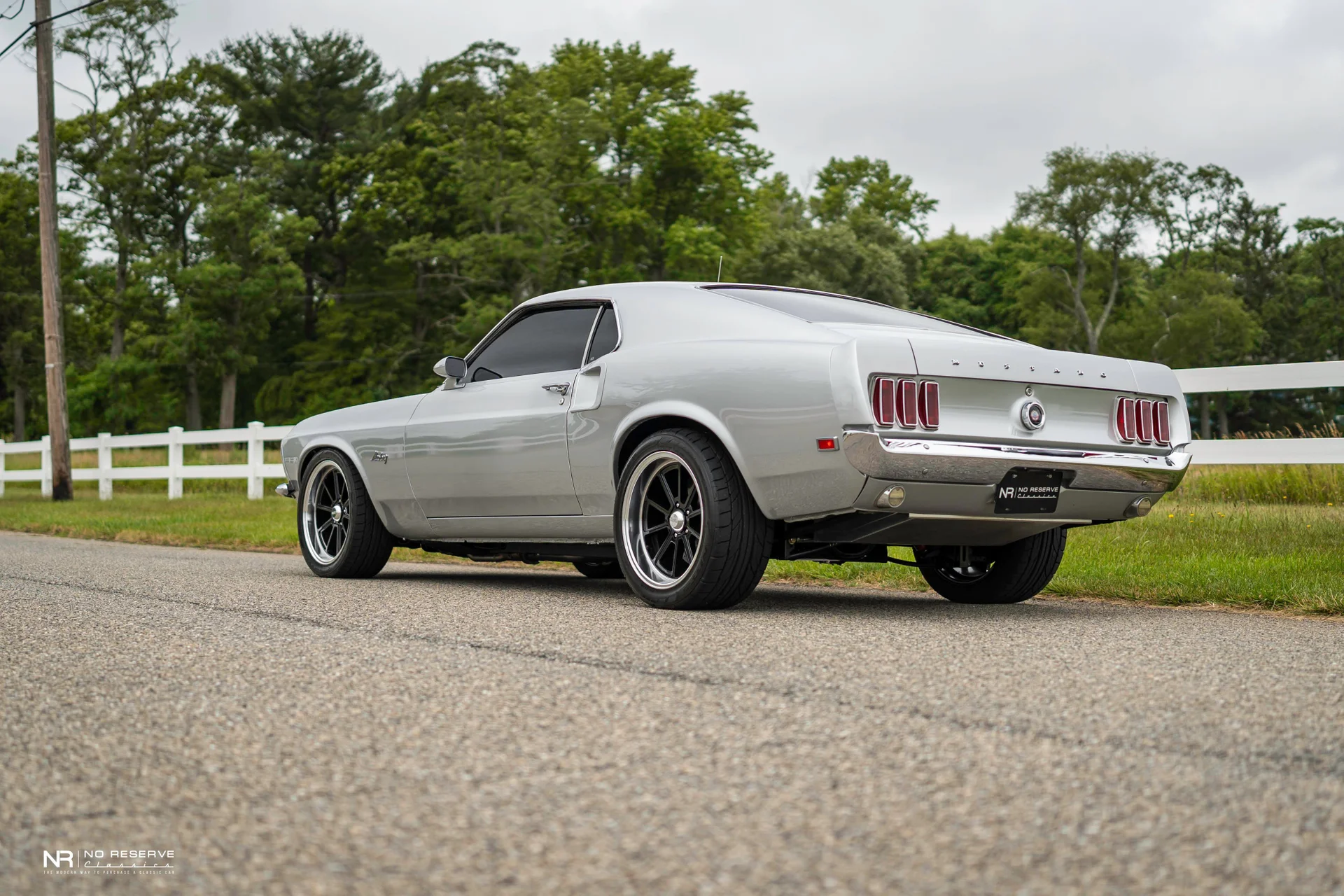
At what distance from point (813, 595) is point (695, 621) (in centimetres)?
171

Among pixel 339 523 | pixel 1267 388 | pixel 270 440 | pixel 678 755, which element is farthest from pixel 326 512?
pixel 270 440

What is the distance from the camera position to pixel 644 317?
624 centimetres

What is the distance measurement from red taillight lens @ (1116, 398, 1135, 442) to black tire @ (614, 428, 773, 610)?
1558 mm

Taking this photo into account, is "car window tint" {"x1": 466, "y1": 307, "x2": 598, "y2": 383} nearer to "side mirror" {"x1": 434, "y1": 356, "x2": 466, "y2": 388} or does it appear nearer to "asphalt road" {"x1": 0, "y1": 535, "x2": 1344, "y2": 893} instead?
"side mirror" {"x1": 434, "y1": 356, "x2": 466, "y2": 388}

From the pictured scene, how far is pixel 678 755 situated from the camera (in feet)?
9.64

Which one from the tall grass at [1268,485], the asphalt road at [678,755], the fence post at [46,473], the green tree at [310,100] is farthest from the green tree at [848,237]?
the asphalt road at [678,755]

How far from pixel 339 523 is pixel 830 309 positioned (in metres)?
3.34

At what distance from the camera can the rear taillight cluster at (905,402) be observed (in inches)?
198

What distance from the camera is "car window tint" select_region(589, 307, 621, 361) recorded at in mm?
6363

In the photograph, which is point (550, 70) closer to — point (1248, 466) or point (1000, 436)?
point (1248, 466)

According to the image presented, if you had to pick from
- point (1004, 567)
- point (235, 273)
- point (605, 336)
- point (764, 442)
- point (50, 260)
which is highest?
point (235, 273)

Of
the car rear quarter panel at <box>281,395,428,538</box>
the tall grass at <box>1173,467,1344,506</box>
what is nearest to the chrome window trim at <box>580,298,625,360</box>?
the car rear quarter panel at <box>281,395,428,538</box>

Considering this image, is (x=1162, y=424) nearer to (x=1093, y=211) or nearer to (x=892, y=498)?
(x=892, y=498)

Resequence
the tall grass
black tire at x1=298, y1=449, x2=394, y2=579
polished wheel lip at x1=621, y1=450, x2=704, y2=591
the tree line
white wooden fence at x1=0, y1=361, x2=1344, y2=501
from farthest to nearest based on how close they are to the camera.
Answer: the tree line < the tall grass < white wooden fence at x1=0, y1=361, x2=1344, y2=501 < black tire at x1=298, y1=449, x2=394, y2=579 < polished wheel lip at x1=621, y1=450, x2=704, y2=591
